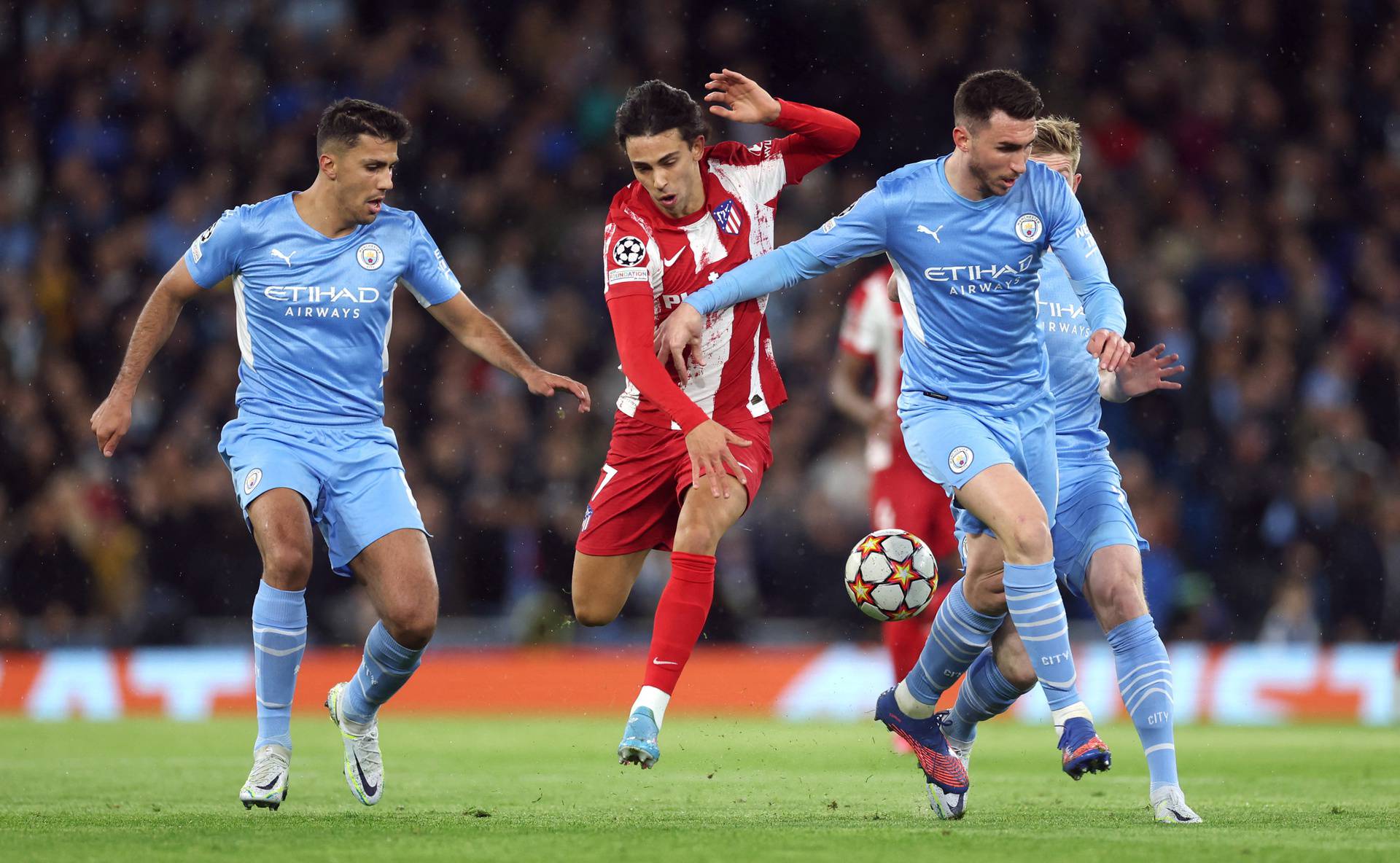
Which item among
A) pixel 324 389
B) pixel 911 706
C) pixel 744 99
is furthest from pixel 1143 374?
pixel 324 389

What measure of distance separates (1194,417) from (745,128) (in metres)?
5.03

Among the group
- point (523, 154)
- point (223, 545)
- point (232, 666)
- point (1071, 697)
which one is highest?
point (523, 154)

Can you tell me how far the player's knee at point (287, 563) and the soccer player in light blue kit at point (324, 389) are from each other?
0.01 meters

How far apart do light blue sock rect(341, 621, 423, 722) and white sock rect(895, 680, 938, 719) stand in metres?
1.87

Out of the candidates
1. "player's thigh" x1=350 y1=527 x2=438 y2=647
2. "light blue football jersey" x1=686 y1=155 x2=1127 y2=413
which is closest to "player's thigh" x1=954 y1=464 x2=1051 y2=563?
"light blue football jersey" x1=686 y1=155 x2=1127 y2=413

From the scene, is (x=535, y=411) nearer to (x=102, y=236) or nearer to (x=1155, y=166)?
(x=102, y=236)

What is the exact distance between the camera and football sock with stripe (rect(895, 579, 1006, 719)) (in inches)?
258

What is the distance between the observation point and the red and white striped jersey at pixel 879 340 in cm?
990

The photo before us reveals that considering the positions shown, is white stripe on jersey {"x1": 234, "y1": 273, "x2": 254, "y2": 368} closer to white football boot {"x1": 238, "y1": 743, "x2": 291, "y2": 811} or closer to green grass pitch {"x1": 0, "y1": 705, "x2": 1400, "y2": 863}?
white football boot {"x1": 238, "y1": 743, "x2": 291, "y2": 811}

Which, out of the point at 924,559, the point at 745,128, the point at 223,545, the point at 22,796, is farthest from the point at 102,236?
the point at 924,559

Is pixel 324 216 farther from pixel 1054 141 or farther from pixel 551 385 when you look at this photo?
pixel 1054 141

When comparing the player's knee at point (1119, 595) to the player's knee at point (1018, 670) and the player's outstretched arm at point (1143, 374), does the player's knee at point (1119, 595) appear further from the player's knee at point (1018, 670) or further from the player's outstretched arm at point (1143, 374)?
the player's outstretched arm at point (1143, 374)

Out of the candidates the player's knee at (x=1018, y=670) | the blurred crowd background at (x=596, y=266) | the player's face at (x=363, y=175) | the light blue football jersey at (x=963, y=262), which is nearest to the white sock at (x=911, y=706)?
the player's knee at (x=1018, y=670)

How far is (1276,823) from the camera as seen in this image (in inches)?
233
